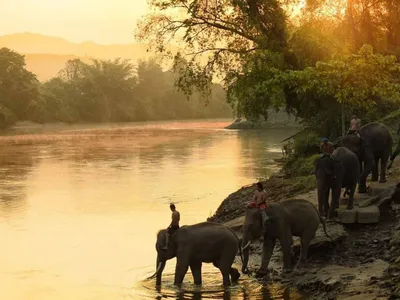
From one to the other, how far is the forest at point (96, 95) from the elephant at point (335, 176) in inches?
3257

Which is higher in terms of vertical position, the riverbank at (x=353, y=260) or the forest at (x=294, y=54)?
the forest at (x=294, y=54)

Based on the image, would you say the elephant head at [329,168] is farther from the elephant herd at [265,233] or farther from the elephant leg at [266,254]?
the elephant leg at [266,254]

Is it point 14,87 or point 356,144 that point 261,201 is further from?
point 14,87

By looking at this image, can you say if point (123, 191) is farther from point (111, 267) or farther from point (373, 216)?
point (373, 216)

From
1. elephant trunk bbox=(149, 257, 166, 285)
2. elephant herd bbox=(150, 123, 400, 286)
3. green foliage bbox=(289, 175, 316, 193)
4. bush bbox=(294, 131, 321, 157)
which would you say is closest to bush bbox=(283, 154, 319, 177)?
bush bbox=(294, 131, 321, 157)

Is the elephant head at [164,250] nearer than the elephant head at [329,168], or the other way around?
the elephant head at [164,250]

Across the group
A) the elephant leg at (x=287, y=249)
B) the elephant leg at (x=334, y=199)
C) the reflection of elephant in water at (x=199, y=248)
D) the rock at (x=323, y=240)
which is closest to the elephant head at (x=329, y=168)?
the elephant leg at (x=334, y=199)

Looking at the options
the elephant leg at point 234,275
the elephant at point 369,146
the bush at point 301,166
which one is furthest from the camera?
the bush at point 301,166

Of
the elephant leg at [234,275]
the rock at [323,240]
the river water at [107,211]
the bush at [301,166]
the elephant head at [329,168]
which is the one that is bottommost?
the river water at [107,211]

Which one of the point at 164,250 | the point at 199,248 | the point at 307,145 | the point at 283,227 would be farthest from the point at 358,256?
the point at 307,145

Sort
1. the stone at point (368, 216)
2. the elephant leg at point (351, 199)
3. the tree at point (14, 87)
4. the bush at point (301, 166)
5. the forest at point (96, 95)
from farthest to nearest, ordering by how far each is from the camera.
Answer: the forest at point (96, 95), the tree at point (14, 87), the bush at point (301, 166), the elephant leg at point (351, 199), the stone at point (368, 216)

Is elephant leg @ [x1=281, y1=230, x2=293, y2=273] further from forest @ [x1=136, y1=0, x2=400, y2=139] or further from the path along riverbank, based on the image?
forest @ [x1=136, y1=0, x2=400, y2=139]

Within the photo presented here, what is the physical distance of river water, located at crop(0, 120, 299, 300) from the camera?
611 inches

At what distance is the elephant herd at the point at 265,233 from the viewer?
14320 mm
